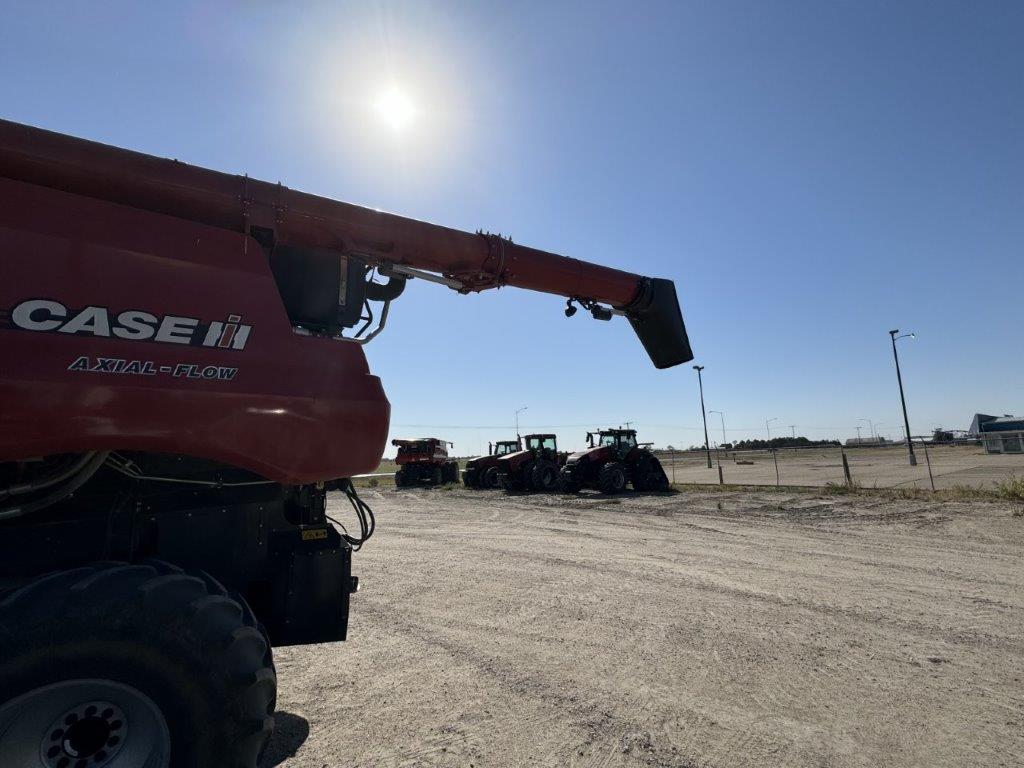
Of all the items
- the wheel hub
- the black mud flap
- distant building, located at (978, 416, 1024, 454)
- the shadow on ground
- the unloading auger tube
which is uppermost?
the unloading auger tube

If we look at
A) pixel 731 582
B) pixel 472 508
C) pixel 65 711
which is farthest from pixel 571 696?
pixel 472 508

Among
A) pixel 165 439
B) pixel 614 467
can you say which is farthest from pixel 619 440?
pixel 165 439

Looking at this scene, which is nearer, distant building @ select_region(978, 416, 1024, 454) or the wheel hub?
the wheel hub

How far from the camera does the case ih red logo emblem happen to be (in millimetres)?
2389

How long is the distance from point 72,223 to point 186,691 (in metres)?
2.27

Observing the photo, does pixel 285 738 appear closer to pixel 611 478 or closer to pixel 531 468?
pixel 611 478

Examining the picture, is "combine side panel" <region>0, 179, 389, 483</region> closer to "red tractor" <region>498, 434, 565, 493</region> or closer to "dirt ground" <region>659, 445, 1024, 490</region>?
"dirt ground" <region>659, 445, 1024, 490</region>

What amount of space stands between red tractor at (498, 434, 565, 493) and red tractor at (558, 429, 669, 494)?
88cm

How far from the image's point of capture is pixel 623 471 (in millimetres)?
21781

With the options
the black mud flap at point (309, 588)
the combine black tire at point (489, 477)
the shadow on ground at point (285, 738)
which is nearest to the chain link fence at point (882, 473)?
the combine black tire at point (489, 477)

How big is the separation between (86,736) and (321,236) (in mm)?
2961

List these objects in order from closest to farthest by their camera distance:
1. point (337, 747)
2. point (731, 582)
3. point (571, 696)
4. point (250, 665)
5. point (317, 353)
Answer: point (250, 665) < point (317, 353) < point (337, 747) < point (571, 696) < point (731, 582)

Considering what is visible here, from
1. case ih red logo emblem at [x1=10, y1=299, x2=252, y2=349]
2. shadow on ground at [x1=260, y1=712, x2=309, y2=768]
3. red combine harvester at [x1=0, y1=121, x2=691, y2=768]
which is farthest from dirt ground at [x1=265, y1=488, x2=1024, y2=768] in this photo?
case ih red logo emblem at [x1=10, y1=299, x2=252, y2=349]

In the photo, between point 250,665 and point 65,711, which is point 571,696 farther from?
point 65,711
